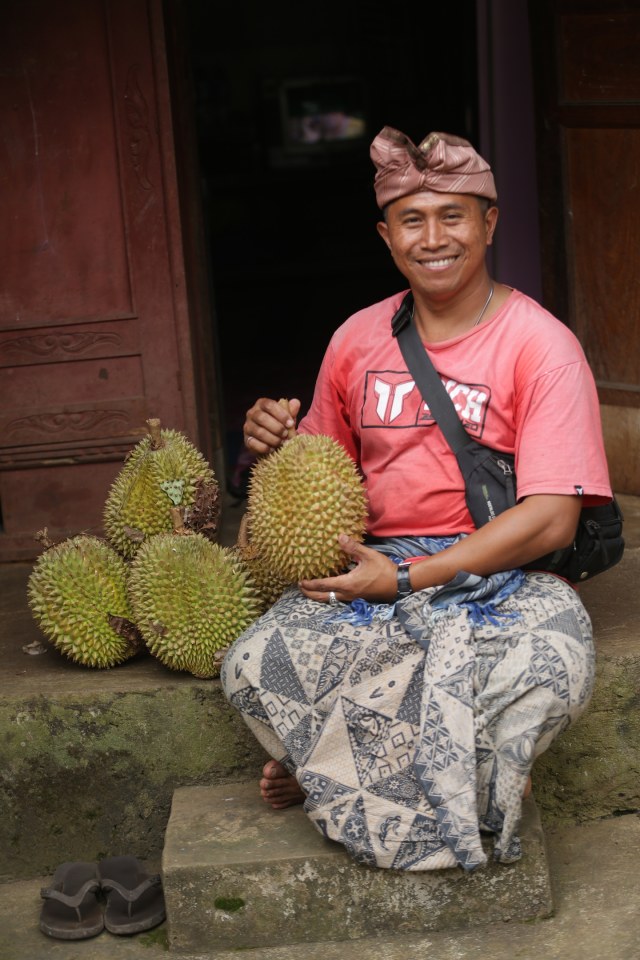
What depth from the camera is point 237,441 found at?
5492 millimetres

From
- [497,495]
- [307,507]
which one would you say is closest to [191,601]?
[307,507]

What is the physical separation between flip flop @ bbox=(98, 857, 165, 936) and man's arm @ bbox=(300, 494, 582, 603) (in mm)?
808

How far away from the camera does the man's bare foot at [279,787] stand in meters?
2.75

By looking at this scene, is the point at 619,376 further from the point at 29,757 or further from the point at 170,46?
the point at 29,757

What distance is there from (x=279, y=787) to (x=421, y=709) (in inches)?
18.6

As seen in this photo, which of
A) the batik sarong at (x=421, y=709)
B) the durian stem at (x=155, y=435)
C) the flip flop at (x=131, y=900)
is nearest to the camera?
the batik sarong at (x=421, y=709)

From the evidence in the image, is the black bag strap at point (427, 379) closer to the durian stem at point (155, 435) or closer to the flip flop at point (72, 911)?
the durian stem at point (155, 435)

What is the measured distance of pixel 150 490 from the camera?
10.2 feet

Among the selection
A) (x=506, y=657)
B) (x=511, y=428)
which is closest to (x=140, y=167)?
(x=511, y=428)

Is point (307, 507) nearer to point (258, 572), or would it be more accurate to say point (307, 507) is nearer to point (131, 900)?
point (258, 572)

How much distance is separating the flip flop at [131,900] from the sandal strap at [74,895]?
0.08ft

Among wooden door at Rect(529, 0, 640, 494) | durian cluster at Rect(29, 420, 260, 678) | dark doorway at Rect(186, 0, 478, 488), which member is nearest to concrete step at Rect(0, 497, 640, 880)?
durian cluster at Rect(29, 420, 260, 678)

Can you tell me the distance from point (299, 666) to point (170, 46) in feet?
8.12

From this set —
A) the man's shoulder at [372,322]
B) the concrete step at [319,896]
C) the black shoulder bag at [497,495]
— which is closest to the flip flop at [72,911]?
the concrete step at [319,896]
